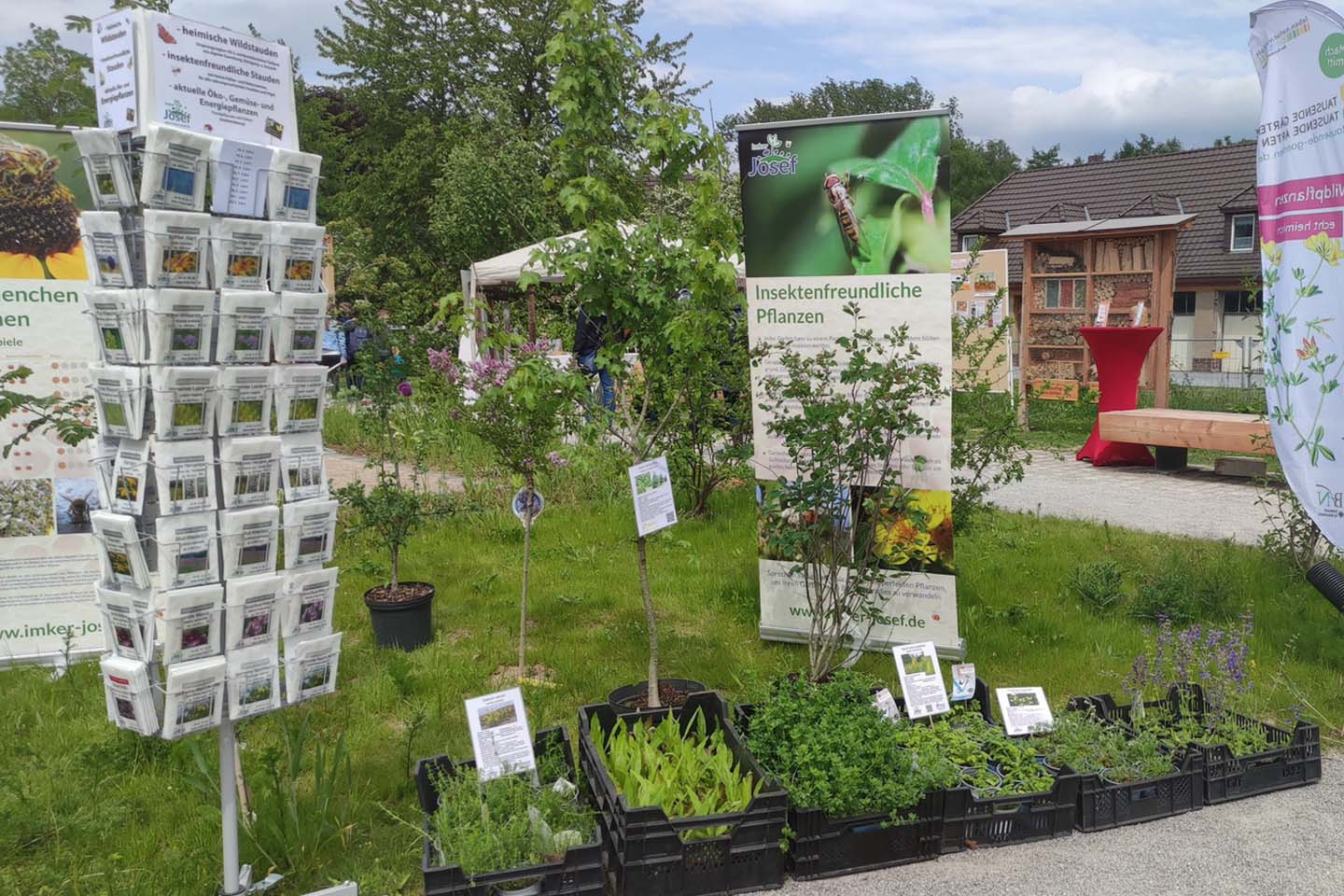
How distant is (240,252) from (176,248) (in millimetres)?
180

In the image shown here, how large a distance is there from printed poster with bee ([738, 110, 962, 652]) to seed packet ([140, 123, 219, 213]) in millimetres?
2552

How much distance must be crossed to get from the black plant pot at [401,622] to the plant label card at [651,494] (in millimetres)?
1605

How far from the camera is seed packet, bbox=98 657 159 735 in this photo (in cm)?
262

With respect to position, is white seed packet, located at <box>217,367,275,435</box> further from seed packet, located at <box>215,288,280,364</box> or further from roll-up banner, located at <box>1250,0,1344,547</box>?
roll-up banner, located at <box>1250,0,1344,547</box>

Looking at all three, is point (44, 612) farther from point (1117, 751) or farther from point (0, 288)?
point (1117, 751)

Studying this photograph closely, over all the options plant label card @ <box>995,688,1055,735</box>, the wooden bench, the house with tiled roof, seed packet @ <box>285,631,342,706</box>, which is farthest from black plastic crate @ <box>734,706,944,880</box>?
the house with tiled roof

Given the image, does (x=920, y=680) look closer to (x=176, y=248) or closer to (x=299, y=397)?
(x=299, y=397)

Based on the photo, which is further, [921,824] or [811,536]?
[811,536]

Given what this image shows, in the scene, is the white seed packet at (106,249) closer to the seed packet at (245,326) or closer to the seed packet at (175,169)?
the seed packet at (175,169)

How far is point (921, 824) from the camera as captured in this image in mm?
3170

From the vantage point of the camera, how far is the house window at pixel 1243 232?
85.6ft

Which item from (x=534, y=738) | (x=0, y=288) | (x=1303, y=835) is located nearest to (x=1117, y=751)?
(x=1303, y=835)

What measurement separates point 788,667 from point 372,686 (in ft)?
6.32

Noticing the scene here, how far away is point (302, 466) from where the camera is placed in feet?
9.42
